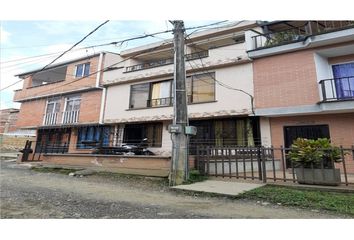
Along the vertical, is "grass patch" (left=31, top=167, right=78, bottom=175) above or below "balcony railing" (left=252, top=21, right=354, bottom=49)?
below

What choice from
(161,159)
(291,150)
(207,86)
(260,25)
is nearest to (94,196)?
(161,159)

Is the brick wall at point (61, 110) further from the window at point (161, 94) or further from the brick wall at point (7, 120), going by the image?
the brick wall at point (7, 120)

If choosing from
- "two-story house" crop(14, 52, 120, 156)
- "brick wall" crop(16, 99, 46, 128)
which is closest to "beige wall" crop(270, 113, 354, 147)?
"two-story house" crop(14, 52, 120, 156)

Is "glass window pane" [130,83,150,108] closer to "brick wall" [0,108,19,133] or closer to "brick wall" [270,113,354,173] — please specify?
"brick wall" [270,113,354,173]

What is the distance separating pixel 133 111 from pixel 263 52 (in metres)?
8.40

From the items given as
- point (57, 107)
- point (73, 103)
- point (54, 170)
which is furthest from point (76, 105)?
point (54, 170)

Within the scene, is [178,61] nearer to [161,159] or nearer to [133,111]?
[161,159]

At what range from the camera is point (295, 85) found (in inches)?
412

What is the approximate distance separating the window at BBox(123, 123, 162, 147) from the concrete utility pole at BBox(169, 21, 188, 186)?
262 inches

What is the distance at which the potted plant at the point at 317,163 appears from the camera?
6.12m

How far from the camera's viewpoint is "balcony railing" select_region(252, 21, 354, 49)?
34.9 feet

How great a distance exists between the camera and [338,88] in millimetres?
10539

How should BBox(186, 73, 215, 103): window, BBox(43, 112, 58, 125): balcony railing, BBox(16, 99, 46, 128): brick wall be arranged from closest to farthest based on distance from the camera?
BBox(186, 73, 215, 103): window < BBox(43, 112, 58, 125): balcony railing < BBox(16, 99, 46, 128): brick wall

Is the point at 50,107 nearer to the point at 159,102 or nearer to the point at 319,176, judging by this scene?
the point at 159,102
